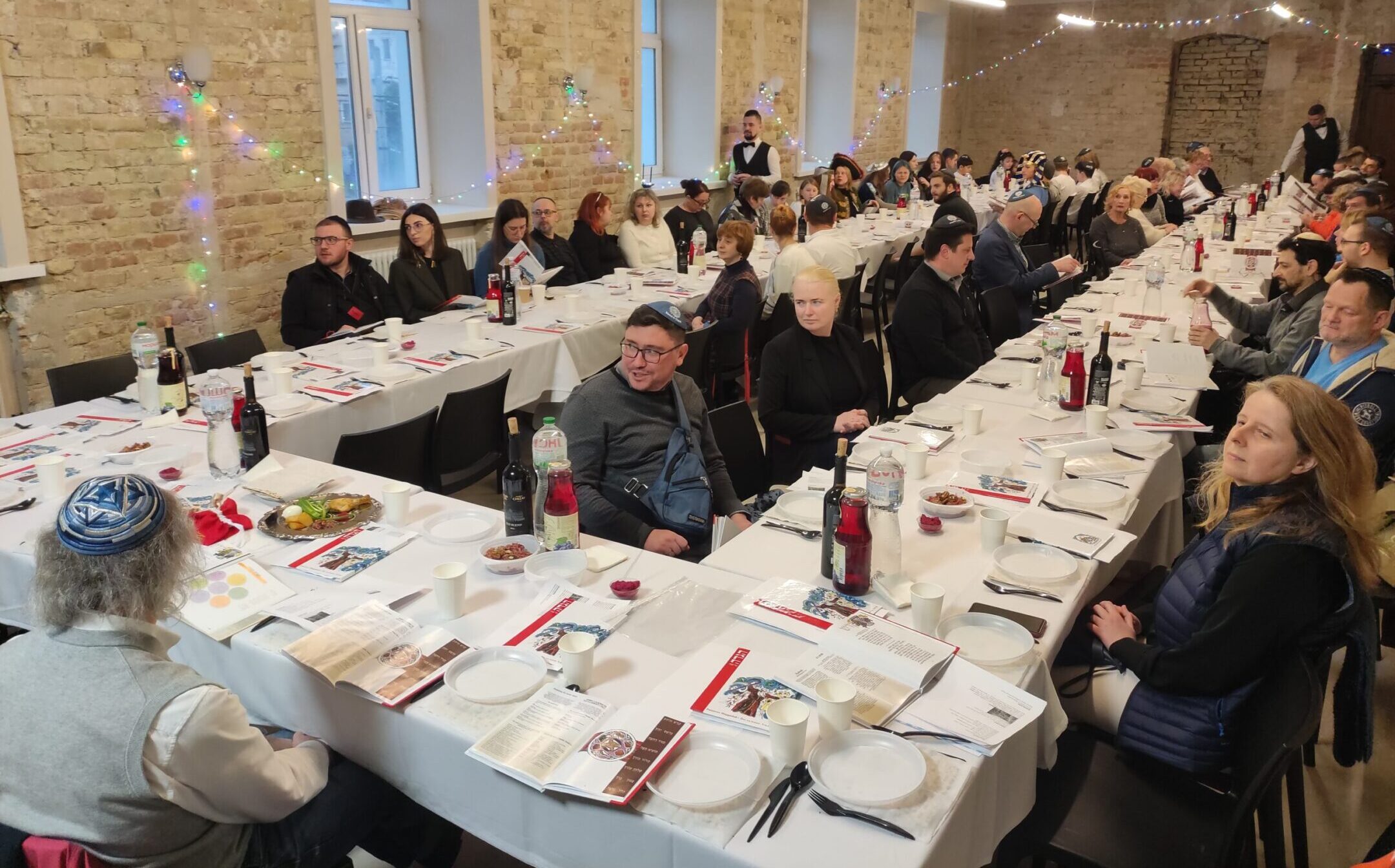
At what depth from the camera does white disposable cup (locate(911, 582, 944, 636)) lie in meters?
2.04

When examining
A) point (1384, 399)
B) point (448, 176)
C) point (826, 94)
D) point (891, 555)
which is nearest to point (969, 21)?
point (826, 94)

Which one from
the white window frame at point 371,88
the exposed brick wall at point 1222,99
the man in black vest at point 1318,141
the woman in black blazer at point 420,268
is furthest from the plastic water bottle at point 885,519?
the exposed brick wall at point 1222,99

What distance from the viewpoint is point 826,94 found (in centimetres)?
1415

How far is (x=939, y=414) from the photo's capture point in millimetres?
3559

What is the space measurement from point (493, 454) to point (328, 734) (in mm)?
2282

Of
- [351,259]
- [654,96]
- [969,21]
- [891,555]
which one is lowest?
[891,555]

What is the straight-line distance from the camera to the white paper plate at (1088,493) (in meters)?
2.78

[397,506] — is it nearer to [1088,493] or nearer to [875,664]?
[875,664]

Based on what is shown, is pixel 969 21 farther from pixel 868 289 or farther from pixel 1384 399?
pixel 1384 399

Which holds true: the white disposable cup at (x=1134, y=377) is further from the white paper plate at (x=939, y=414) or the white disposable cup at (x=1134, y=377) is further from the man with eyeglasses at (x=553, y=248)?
the man with eyeglasses at (x=553, y=248)

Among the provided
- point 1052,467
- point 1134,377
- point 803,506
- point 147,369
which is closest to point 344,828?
point 803,506

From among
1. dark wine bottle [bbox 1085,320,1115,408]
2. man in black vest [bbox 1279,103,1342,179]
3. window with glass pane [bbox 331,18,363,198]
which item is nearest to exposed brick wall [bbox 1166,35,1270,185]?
man in black vest [bbox 1279,103,1342,179]

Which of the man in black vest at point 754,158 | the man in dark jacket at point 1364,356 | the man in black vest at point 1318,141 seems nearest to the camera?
the man in dark jacket at point 1364,356

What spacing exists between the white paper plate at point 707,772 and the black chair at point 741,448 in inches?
67.3
